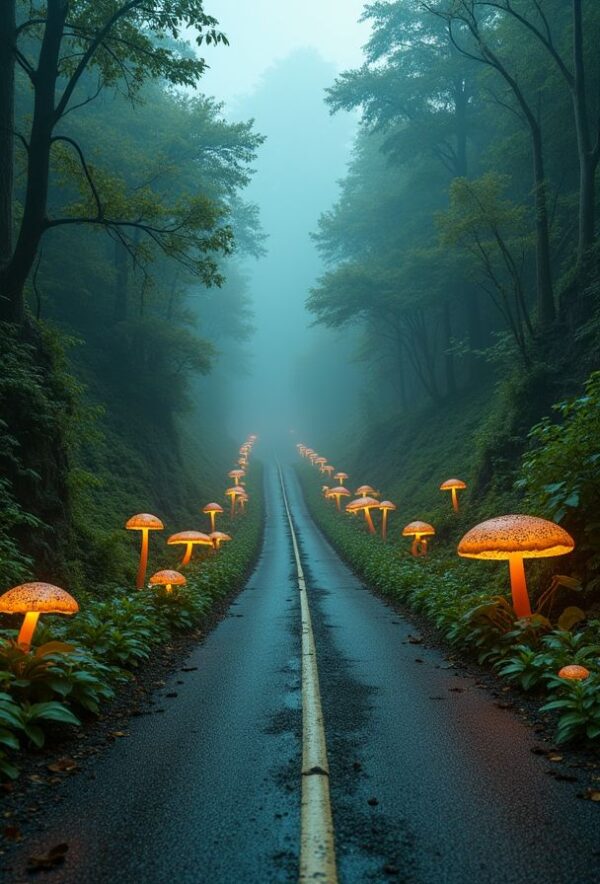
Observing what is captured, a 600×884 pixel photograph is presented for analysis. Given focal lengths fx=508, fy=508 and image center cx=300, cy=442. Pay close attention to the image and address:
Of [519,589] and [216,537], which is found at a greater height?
[216,537]

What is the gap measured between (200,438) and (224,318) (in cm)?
1552

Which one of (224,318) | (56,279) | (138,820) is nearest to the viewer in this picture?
(138,820)

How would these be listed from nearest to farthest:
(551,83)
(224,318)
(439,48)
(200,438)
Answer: (551,83), (439,48), (200,438), (224,318)

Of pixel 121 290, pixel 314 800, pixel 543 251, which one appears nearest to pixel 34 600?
pixel 314 800

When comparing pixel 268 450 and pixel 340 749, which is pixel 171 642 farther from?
pixel 268 450

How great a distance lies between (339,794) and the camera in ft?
10.0

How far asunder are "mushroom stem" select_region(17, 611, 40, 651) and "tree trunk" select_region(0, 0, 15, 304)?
23.3 feet

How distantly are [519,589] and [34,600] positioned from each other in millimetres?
5088

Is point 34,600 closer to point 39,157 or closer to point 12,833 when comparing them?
point 12,833

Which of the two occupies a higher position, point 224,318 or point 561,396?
point 224,318

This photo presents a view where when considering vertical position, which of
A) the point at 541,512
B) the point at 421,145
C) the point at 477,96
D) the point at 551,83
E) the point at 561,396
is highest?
the point at 477,96

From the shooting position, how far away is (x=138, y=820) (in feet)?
9.11

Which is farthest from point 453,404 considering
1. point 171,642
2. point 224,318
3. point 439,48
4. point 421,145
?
point 224,318

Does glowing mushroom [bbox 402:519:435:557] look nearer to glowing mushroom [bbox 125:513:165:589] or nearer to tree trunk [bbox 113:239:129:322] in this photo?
glowing mushroom [bbox 125:513:165:589]
